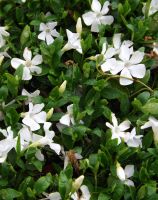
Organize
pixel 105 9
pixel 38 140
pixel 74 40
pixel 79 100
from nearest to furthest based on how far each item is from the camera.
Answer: pixel 38 140, pixel 79 100, pixel 74 40, pixel 105 9

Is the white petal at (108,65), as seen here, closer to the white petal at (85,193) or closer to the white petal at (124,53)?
the white petal at (124,53)

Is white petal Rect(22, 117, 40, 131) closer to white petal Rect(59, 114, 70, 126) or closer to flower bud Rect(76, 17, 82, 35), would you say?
white petal Rect(59, 114, 70, 126)

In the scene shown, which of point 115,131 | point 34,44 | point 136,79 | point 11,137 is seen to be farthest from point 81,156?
point 34,44

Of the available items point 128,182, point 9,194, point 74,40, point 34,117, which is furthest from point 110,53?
point 9,194

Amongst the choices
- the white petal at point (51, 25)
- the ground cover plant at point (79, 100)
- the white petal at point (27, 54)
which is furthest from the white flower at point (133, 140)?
the white petal at point (51, 25)

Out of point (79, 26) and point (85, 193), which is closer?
point (85, 193)

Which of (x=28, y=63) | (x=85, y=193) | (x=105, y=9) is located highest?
(x=105, y=9)

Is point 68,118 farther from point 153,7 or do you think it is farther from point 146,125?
point 153,7
